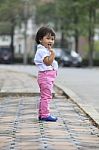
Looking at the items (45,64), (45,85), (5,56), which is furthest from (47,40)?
(5,56)

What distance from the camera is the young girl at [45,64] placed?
8766 mm

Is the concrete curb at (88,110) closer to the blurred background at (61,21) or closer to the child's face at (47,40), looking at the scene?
the child's face at (47,40)

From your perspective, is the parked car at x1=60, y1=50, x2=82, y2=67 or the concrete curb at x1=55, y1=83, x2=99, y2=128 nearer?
the concrete curb at x1=55, y1=83, x2=99, y2=128

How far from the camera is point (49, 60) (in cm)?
870

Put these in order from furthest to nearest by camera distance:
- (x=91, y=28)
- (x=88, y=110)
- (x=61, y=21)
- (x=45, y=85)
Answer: (x=61, y=21) < (x=91, y=28) < (x=88, y=110) < (x=45, y=85)

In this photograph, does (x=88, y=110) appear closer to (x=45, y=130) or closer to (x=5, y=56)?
(x=45, y=130)

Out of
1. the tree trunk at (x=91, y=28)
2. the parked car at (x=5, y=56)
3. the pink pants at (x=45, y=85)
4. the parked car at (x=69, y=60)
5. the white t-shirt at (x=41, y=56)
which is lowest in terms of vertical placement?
the parked car at (x=5, y=56)

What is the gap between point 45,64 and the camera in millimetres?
8797

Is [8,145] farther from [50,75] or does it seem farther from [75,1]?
[75,1]

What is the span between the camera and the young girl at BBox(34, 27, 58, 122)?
28.8 ft

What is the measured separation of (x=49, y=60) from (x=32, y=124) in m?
0.98

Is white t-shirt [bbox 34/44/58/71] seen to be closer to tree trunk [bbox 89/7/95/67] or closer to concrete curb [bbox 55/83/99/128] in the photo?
concrete curb [bbox 55/83/99/128]

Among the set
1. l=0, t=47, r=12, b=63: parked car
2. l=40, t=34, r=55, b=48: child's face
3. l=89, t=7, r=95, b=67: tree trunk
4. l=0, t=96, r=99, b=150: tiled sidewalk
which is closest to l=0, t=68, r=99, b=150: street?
Answer: l=0, t=96, r=99, b=150: tiled sidewalk

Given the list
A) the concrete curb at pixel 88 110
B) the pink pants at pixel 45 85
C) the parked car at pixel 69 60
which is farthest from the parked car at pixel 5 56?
the pink pants at pixel 45 85
